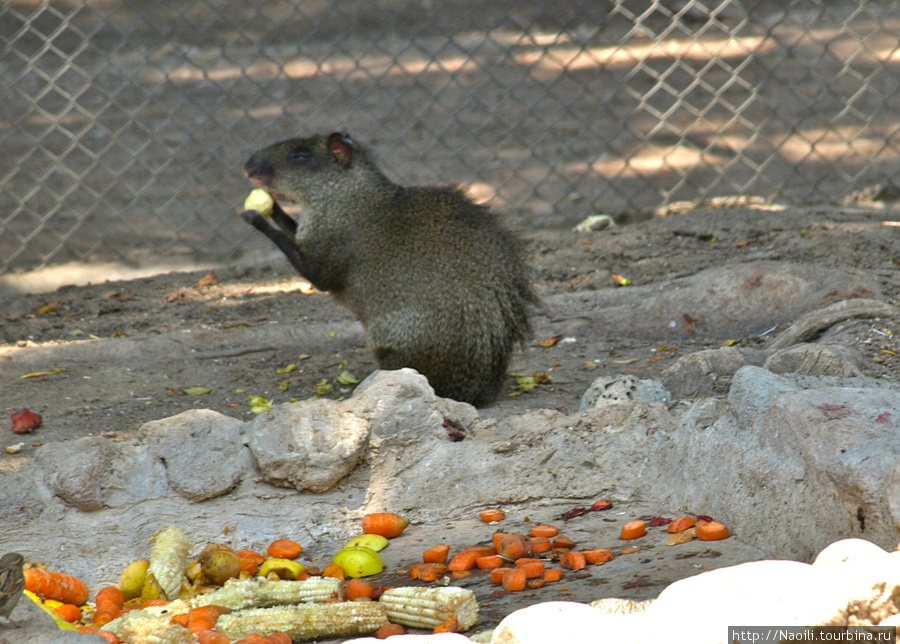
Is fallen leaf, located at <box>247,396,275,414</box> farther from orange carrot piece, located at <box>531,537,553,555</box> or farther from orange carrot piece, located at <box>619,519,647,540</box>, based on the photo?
orange carrot piece, located at <box>619,519,647,540</box>

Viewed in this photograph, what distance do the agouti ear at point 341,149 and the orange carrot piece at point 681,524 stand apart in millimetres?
2704

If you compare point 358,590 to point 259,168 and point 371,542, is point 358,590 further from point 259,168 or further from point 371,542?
point 259,168

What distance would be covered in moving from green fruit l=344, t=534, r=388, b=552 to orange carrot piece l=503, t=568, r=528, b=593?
1.61 ft

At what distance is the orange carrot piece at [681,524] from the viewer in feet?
8.50

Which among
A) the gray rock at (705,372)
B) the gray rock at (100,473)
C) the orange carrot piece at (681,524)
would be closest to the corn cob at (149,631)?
the gray rock at (100,473)

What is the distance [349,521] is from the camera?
3.01 metres

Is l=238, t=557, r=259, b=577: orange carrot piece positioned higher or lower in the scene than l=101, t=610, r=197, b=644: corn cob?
lower

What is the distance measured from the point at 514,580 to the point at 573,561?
0.54 feet

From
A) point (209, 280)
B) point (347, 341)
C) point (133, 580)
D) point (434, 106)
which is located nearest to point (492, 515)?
point (133, 580)

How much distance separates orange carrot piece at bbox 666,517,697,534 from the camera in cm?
259

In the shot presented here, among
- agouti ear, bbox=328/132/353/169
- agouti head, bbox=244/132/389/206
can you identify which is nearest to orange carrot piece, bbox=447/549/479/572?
agouti head, bbox=244/132/389/206

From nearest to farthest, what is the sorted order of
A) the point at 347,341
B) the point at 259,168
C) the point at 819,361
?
the point at 819,361, the point at 259,168, the point at 347,341

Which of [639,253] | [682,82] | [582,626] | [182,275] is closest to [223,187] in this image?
[182,275]

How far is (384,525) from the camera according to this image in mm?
2902
